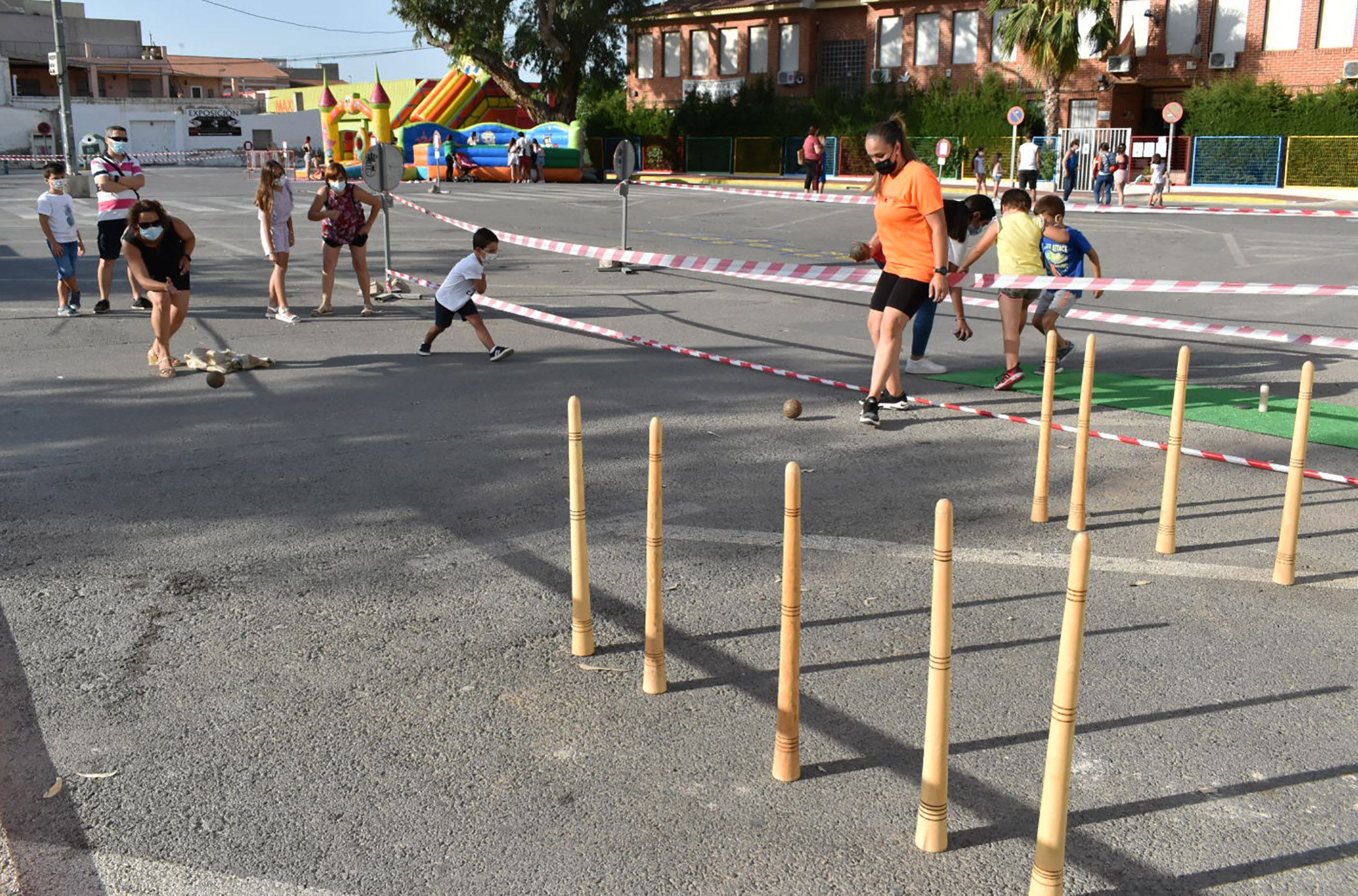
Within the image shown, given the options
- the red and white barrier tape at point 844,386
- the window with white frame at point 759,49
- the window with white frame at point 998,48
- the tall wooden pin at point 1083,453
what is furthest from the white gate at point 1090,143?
the tall wooden pin at point 1083,453

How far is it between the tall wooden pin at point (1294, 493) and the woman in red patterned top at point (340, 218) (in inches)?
399

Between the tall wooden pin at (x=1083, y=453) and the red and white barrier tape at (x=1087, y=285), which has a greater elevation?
the red and white barrier tape at (x=1087, y=285)

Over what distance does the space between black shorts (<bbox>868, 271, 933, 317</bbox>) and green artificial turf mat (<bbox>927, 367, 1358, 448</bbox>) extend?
191cm

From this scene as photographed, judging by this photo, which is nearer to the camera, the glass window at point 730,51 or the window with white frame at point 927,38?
the window with white frame at point 927,38

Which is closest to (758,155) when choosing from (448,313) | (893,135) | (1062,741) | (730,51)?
(730,51)

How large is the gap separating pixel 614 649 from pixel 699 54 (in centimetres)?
5755

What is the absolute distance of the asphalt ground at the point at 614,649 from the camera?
11.6 ft

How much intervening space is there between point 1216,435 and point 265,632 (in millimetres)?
6503

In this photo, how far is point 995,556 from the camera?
Answer: 5.96m

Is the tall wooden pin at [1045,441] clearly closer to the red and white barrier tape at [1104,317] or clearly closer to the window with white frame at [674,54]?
the red and white barrier tape at [1104,317]

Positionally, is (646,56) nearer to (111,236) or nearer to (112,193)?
(111,236)

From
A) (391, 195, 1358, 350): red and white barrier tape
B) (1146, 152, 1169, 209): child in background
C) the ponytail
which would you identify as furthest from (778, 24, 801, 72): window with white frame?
the ponytail

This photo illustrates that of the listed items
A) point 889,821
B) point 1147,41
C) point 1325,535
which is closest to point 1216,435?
point 1325,535

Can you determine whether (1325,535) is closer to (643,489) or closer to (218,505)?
(643,489)
